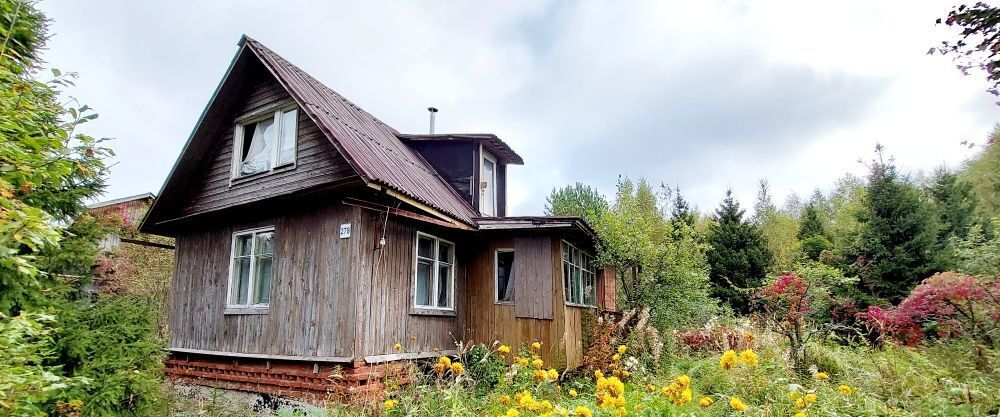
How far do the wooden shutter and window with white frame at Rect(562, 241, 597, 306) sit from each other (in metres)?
0.57

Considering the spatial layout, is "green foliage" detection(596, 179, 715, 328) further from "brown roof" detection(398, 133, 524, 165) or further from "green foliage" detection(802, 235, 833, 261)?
"green foliage" detection(802, 235, 833, 261)

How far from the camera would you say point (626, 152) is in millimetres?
29734

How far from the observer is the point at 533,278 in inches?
386

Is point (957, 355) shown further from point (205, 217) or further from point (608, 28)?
point (205, 217)

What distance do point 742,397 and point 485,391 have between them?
13.6 feet

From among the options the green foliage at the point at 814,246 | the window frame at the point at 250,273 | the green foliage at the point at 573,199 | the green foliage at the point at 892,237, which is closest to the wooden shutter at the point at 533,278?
the window frame at the point at 250,273

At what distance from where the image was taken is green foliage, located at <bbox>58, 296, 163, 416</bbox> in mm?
5191

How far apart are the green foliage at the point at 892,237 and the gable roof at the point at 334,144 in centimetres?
1251

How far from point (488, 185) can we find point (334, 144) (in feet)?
19.8

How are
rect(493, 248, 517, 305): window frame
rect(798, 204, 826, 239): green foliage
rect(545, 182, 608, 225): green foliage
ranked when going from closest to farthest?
rect(493, 248, 517, 305): window frame < rect(798, 204, 826, 239): green foliage < rect(545, 182, 608, 225): green foliage

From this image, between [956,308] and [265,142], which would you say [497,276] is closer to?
[265,142]

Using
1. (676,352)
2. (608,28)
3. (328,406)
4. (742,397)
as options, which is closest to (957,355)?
(742,397)

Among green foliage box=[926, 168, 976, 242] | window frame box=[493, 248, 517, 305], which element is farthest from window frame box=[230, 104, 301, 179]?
green foliage box=[926, 168, 976, 242]

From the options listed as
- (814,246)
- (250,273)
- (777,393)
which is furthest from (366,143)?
(814,246)
